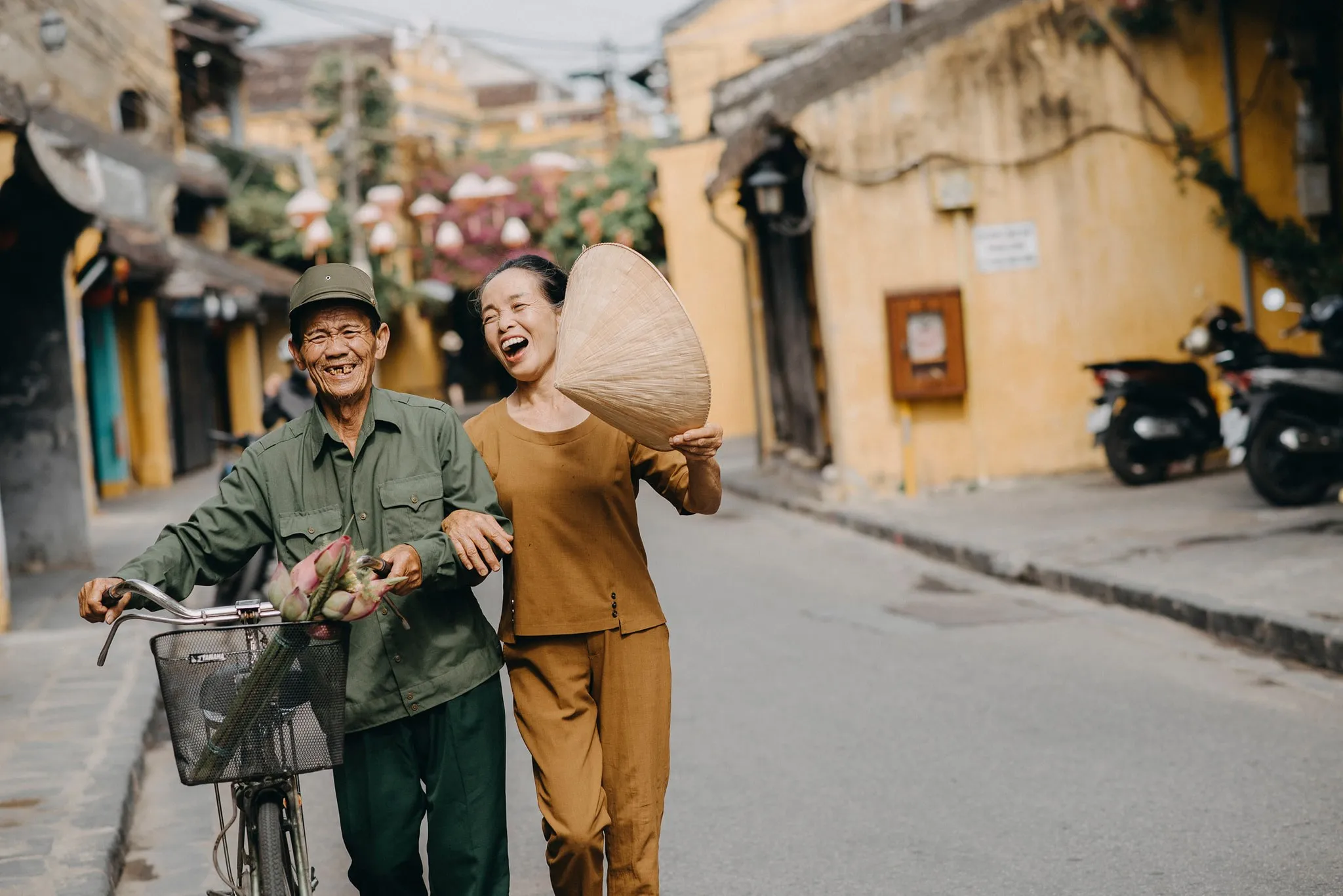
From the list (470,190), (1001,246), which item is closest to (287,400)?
(1001,246)

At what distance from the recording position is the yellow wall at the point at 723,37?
2523cm

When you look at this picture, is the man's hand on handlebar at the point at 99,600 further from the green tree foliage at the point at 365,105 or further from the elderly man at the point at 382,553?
the green tree foliage at the point at 365,105

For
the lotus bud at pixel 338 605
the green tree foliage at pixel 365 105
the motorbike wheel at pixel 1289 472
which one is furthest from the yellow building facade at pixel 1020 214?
the green tree foliage at pixel 365 105

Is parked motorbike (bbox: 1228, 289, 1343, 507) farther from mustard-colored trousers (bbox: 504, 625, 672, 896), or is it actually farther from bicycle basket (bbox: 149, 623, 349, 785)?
bicycle basket (bbox: 149, 623, 349, 785)

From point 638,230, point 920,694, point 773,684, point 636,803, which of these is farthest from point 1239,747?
point 638,230

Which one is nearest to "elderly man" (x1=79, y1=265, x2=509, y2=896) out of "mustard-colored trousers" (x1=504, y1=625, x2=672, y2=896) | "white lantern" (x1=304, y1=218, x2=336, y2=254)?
"mustard-colored trousers" (x1=504, y1=625, x2=672, y2=896)

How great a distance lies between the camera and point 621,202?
3109 cm

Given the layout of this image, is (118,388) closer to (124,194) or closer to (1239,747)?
(124,194)

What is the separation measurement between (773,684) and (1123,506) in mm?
5897

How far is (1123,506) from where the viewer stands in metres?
→ 12.5

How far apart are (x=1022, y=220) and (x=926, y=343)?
1.58 m

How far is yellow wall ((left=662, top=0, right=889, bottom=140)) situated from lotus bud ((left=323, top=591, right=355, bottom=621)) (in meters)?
23.0

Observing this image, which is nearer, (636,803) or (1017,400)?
(636,803)

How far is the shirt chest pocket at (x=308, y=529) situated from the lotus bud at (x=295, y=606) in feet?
1.50
